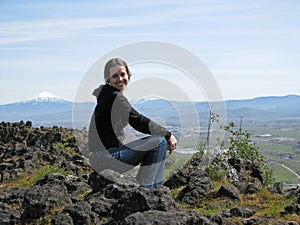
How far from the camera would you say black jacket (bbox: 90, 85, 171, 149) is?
10445mm

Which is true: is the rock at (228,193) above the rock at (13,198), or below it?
above

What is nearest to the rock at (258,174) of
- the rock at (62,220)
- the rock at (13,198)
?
the rock at (13,198)

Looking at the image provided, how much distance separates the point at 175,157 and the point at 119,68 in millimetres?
7135

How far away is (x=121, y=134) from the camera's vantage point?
1098 centimetres

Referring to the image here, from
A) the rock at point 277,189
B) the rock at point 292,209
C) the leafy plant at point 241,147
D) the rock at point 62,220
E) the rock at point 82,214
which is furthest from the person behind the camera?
the leafy plant at point 241,147

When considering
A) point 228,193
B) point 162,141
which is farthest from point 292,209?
point 162,141

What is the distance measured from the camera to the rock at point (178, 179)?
14.6 metres

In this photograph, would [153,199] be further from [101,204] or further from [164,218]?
[101,204]

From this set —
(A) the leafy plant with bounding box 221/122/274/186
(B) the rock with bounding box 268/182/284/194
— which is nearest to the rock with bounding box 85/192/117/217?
(B) the rock with bounding box 268/182/284/194

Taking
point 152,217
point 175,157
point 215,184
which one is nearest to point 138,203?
point 152,217

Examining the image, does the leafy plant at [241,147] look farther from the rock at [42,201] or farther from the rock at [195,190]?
the rock at [42,201]

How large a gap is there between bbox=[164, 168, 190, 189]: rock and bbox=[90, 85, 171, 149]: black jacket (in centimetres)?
408

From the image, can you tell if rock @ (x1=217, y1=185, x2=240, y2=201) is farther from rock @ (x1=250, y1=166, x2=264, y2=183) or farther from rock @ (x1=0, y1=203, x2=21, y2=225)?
rock @ (x1=0, y1=203, x2=21, y2=225)

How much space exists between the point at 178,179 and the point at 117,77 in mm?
5048
